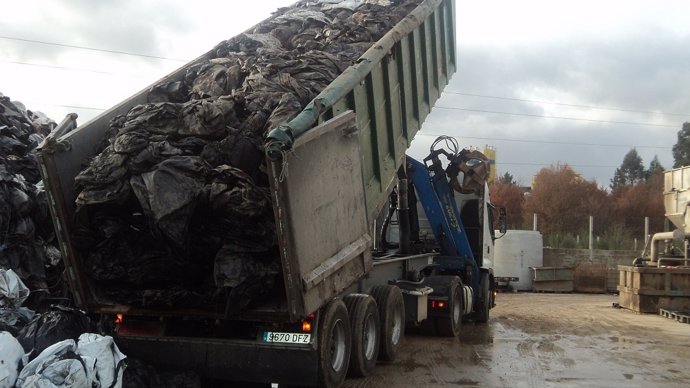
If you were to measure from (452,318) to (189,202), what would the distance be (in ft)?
20.3

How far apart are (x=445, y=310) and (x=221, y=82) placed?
5.36 m

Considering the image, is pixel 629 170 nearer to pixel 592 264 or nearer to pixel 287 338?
pixel 592 264

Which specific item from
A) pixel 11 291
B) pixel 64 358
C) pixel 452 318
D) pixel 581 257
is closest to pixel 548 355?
pixel 452 318

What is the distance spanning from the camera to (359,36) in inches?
293

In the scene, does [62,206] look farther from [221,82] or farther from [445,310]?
[445,310]

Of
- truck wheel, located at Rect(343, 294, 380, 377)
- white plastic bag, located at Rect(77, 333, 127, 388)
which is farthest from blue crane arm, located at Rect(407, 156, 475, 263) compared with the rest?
white plastic bag, located at Rect(77, 333, 127, 388)

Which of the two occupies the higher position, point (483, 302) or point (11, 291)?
point (11, 291)

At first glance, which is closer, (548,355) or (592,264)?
(548,355)

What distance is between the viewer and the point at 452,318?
9.94 meters

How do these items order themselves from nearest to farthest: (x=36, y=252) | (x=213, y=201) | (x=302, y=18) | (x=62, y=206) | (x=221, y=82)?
(x=213, y=201)
(x=62, y=206)
(x=221, y=82)
(x=36, y=252)
(x=302, y=18)

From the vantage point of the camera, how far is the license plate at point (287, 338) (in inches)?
204

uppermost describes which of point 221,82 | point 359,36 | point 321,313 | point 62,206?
point 359,36

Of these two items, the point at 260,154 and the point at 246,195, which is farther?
the point at 260,154

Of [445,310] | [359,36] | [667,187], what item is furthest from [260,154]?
[667,187]
